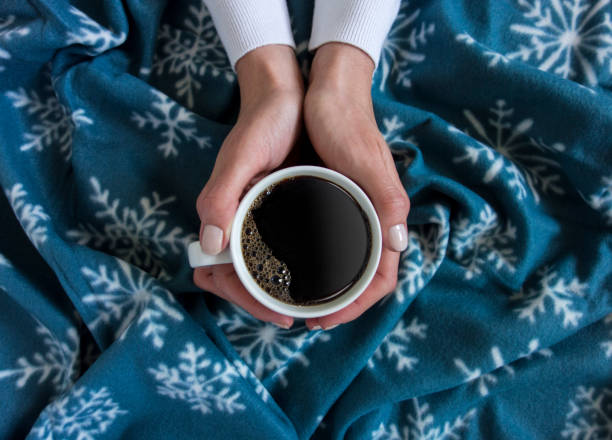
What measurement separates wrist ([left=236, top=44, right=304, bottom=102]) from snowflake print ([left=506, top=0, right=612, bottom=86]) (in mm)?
463

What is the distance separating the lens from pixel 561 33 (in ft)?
2.85

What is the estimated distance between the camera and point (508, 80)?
0.82m

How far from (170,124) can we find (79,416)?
0.57 meters

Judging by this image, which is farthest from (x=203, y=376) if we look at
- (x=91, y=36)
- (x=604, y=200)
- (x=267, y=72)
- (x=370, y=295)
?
(x=604, y=200)

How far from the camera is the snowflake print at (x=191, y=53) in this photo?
0.90 m

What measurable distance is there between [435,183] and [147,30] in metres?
0.66

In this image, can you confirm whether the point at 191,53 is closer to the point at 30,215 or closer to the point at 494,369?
the point at 30,215

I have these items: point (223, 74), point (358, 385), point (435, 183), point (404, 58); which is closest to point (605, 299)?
point (435, 183)

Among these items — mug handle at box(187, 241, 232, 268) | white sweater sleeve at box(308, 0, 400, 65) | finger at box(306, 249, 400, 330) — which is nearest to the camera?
mug handle at box(187, 241, 232, 268)

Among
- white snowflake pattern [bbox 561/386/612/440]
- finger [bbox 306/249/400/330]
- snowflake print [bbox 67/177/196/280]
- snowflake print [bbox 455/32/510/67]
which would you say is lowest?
white snowflake pattern [bbox 561/386/612/440]

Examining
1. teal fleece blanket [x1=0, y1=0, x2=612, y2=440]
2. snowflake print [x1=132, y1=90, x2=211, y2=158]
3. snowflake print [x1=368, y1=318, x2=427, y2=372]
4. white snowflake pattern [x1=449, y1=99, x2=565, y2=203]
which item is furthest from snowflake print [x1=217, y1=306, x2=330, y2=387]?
white snowflake pattern [x1=449, y1=99, x2=565, y2=203]

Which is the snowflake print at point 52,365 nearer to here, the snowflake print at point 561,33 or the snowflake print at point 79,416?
the snowflake print at point 79,416

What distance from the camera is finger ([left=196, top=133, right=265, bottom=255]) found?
0.61 metres

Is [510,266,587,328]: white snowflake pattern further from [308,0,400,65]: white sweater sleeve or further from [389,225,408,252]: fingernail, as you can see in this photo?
[308,0,400,65]: white sweater sleeve
